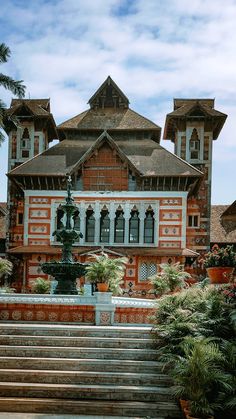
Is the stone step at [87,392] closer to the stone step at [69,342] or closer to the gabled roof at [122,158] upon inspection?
the stone step at [69,342]

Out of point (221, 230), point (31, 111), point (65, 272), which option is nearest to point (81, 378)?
point (65, 272)

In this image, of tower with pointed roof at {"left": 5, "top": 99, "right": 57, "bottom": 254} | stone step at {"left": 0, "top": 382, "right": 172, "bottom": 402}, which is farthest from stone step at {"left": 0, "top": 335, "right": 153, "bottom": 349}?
tower with pointed roof at {"left": 5, "top": 99, "right": 57, "bottom": 254}

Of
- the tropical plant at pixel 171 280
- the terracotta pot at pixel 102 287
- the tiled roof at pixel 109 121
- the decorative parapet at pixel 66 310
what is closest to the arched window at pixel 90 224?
the tiled roof at pixel 109 121

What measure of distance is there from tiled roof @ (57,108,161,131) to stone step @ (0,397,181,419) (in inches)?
1360

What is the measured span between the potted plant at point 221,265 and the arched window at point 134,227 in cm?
2071

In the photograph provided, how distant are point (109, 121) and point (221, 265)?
97.3ft

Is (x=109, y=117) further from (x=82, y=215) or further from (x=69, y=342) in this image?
(x=69, y=342)

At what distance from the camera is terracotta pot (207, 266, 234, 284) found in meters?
19.3

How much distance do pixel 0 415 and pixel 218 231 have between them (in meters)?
36.9

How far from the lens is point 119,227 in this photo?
40656 millimetres

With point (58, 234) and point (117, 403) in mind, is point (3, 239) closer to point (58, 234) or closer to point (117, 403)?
point (58, 234)

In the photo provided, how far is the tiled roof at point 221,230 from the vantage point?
45.9 m

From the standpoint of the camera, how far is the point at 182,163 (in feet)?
135

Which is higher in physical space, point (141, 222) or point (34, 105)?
point (34, 105)
